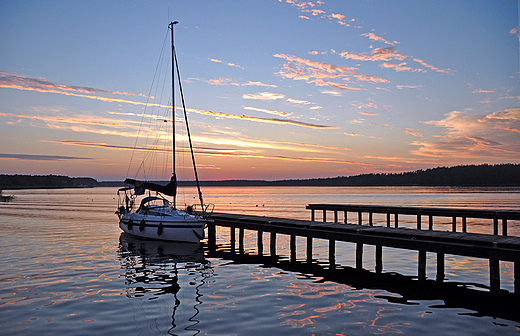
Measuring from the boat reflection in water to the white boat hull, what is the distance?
0.68m

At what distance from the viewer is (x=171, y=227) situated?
27.5 m

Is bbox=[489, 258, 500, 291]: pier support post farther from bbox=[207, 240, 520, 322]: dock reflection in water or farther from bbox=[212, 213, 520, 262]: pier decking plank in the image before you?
bbox=[212, 213, 520, 262]: pier decking plank

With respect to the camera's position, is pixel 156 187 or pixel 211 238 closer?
pixel 211 238

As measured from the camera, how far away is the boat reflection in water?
12.1 meters

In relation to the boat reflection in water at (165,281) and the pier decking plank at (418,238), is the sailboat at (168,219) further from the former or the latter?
the pier decking plank at (418,238)

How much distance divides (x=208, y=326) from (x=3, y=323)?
588 cm

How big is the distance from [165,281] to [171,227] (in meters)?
10.4

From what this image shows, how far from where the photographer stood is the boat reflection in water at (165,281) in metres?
12.1

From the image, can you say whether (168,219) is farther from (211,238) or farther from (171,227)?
(211,238)

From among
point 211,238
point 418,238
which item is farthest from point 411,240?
point 211,238

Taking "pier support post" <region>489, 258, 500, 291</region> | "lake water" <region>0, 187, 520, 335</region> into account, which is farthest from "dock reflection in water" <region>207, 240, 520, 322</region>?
"pier support post" <region>489, 258, 500, 291</region>

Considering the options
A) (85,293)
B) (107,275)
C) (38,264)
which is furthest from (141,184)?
(85,293)

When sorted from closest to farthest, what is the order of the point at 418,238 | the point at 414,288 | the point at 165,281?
the point at 414,288 < the point at 165,281 < the point at 418,238

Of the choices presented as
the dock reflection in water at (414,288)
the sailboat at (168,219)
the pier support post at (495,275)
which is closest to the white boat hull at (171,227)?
the sailboat at (168,219)
